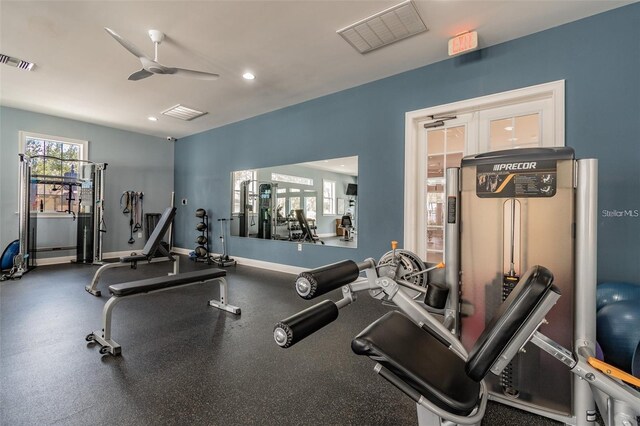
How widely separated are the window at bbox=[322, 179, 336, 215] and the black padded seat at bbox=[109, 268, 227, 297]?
6.54 feet

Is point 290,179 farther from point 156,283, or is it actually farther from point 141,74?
point 156,283

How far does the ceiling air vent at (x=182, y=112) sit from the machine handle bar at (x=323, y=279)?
5.01m

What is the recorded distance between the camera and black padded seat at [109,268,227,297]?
7.61 ft

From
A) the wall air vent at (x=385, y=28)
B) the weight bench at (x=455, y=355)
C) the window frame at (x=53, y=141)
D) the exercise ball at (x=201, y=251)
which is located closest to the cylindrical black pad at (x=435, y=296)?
the weight bench at (x=455, y=355)

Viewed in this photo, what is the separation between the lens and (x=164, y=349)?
226 centimetres

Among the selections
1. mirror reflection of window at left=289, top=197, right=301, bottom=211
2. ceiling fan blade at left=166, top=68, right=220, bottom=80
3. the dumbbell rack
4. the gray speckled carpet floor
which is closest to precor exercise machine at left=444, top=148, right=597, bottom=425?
the gray speckled carpet floor

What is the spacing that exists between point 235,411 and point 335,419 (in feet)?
1.78

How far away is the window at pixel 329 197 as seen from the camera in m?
4.45

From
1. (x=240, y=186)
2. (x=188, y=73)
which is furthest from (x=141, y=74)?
(x=240, y=186)

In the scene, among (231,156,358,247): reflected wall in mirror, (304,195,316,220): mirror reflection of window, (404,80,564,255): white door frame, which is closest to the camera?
(404,80,564,255): white door frame

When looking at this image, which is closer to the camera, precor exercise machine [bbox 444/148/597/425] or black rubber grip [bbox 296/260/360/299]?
black rubber grip [bbox 296/260/360/299]

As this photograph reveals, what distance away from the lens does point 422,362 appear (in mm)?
1090

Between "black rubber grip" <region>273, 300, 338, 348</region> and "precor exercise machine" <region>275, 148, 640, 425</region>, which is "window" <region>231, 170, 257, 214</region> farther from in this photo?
"black rubber grip" <region>273, 300, 338, 348</region>

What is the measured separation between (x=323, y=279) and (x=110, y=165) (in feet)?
23.1
